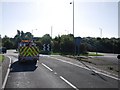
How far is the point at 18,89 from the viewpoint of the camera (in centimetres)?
1020

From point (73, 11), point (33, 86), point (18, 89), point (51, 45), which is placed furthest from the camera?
point (51, 45)

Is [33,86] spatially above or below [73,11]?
below

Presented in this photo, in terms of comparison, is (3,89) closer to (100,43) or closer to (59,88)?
(59,88)

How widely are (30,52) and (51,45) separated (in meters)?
46.9

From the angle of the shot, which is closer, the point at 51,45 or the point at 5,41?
the point at 51,45

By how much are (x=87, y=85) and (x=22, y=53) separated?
40.7 feet

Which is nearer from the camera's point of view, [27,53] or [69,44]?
[27,53]

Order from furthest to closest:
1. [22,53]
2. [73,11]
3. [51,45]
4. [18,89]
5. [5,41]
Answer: [5,41], [51,45], [73,11], [22,53], [18,89]

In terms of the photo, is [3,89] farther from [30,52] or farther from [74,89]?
[30,52]

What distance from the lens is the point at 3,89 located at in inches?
407

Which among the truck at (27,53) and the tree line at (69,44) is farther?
the tree line at (69,44)

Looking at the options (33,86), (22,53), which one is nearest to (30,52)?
(22,53)

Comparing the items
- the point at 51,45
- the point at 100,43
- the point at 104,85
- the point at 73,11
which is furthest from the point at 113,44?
the point at 104,85

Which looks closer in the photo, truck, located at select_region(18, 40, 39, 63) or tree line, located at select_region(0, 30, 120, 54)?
truck, located at select_region(18, 40, 39, 63)
